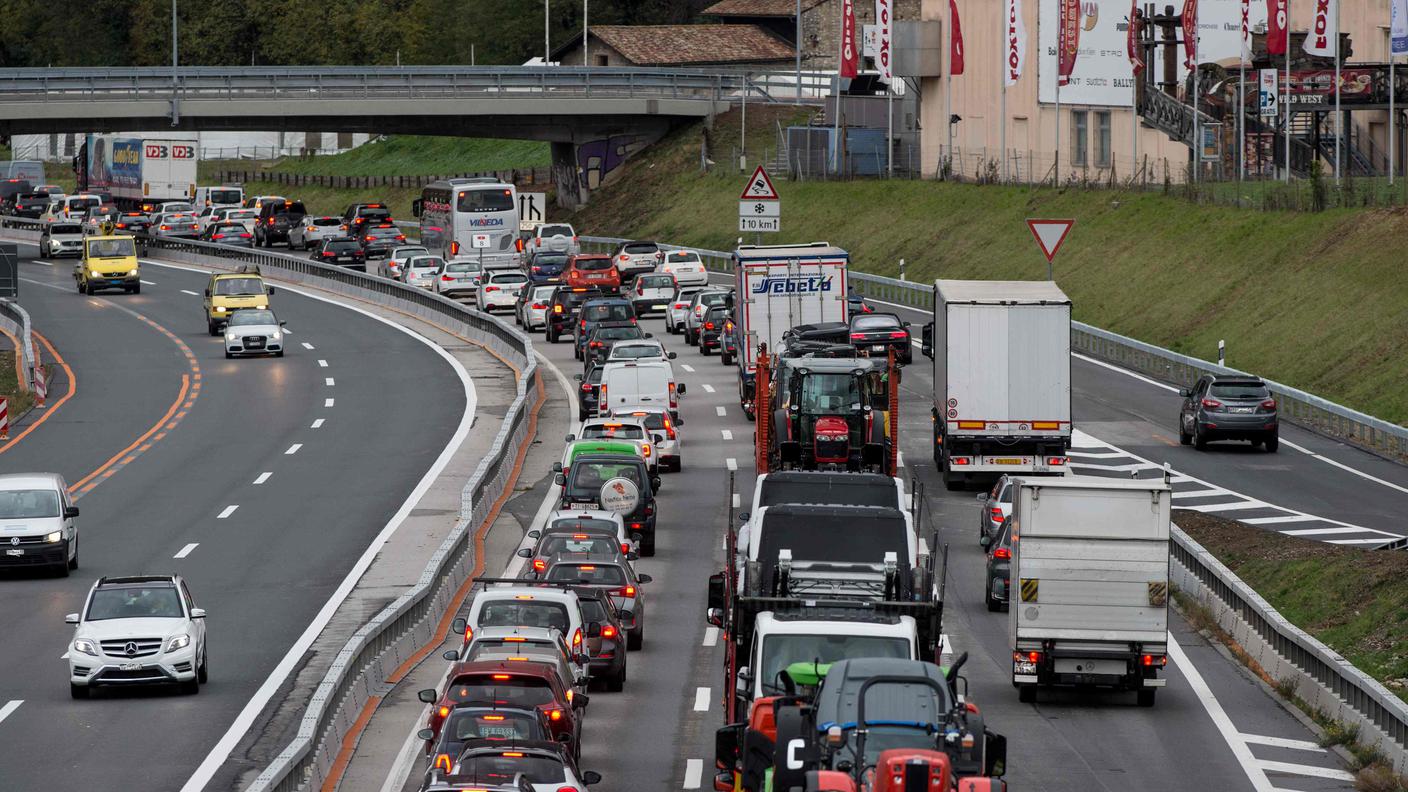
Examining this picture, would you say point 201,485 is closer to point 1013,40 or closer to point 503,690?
point 503,690

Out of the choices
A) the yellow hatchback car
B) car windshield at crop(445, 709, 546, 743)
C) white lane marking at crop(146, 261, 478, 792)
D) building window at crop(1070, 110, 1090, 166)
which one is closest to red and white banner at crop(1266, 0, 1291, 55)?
building window at crop(1070, 110, 1090, 166)

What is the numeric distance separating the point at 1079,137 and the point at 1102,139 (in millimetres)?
1581

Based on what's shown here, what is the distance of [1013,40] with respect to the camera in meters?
82.0

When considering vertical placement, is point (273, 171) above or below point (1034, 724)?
above

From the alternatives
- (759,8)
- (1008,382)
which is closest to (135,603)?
(1008,382)

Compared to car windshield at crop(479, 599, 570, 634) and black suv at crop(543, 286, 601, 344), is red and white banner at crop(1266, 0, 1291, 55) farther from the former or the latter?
car windshield at crop(479, 599, 570, 634)

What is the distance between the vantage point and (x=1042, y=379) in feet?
130

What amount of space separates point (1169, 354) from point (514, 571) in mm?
24957

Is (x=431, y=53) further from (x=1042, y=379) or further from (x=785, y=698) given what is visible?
(x=785, y=698)

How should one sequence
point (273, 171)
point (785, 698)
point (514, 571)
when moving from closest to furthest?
point (785, 698), point (514, 571), point (273, 171)

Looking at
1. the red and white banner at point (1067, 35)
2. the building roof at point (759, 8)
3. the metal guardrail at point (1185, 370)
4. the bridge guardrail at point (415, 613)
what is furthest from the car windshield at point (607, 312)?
the building roof at point (759, 8)

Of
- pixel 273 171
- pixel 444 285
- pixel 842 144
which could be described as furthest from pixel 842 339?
pixel 273 171

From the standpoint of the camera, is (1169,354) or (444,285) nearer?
(1169,354)

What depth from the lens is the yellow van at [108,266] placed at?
270ft
